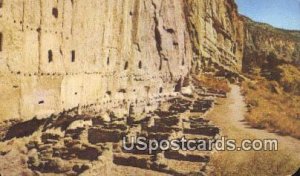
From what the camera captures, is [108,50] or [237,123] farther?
[108,50]

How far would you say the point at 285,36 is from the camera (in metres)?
9.16

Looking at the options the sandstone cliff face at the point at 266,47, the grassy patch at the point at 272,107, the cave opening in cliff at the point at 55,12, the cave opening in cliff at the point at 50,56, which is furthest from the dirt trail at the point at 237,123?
the cave opening in cliff at the point at 55,12

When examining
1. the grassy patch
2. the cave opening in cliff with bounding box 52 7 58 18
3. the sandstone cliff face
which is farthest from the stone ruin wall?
the grassy patch

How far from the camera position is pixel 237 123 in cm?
923

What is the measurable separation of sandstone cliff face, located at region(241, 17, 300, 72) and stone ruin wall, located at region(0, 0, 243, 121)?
24cm

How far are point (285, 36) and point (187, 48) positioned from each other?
81.9 inches

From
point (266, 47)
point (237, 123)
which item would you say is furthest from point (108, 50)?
point (266, 47)

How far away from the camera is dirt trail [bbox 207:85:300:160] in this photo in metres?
8.89

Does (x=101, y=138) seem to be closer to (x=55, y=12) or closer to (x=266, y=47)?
(x=55, y=12)

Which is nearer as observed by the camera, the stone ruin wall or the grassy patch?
the stone ruin wall

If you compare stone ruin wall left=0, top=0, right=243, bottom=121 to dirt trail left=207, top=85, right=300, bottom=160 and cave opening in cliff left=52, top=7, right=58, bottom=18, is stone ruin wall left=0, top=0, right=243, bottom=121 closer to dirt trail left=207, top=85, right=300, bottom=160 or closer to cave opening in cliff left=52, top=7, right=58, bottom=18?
cave opening in cliff left=52, top=7, right=58, bottom=18

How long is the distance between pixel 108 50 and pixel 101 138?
173cm

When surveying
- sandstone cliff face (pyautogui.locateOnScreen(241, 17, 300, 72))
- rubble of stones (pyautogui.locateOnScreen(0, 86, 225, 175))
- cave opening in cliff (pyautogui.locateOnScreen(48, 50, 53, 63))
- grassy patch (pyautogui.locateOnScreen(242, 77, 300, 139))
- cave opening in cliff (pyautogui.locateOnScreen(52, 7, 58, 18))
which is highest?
cave opening in cliff (pyautogui.locateOnScreen(52, 7, 58, 18))

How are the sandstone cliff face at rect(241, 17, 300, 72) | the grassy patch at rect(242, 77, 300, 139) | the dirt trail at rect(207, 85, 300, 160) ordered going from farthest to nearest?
1. the sandstone cliff face at rect(241, 17, 300, 72)
2. the grassy patch at rect(242, 77, 300, 139)
3. the dirt trail at rect(207, 85, 300, 160)
